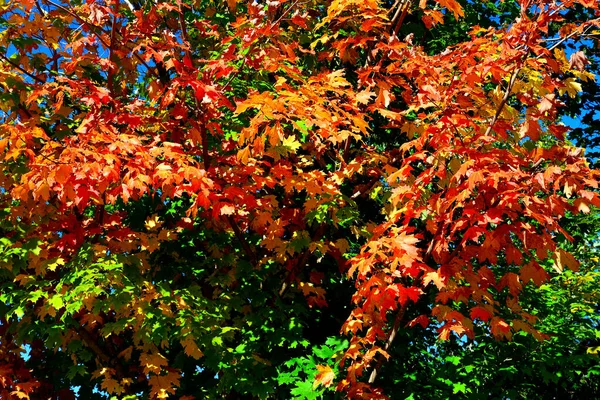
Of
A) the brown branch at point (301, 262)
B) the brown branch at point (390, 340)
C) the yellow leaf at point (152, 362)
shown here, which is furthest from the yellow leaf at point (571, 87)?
the yellow leaf at point (152, 362)

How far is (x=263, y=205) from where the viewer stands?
5820 mm

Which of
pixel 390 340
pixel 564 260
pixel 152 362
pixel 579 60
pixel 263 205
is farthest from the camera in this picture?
pixel 263 205

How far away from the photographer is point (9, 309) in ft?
18.2

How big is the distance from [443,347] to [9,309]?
4533 mm

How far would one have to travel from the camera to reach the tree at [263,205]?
4539 mm

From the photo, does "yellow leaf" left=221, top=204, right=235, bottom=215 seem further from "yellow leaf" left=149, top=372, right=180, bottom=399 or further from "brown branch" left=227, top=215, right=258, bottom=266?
"yellow leaf" left=149, top=372, right=180, bottom=399

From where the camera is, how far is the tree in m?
4.54

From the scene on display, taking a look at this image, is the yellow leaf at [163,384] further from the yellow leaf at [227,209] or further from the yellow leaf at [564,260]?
the yellow leaf at [564,260]

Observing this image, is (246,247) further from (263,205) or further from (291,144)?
(291,144)

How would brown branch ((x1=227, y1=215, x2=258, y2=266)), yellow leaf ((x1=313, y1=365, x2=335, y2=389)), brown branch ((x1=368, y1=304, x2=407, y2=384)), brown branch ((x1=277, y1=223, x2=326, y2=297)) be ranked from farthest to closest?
brown branch ((x1=277, y1=223, x2=326, y2=297)) < brown branch ((x1=227, y1=215, x2=258, y2=266)) < brown branch ((x1=368, y1=304, x2=407, y2=384)) < yellow leaf ((x1=313, y1=365, x2=335, y2=389))

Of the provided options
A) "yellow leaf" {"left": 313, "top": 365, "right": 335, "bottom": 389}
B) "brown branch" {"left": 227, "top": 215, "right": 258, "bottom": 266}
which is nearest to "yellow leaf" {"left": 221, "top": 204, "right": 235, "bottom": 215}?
"brown branch" {"left": 227, "top": 215, "right": 258, "bottom": 266}

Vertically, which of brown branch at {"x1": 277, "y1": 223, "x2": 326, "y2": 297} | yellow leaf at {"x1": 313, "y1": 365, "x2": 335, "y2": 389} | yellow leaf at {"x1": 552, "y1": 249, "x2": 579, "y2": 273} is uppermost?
brown branch at {"x1": 277, "y1": 223, "x2": 326, "y2": 297}

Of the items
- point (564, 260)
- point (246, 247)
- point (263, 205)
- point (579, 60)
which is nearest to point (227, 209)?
point (263, 205)

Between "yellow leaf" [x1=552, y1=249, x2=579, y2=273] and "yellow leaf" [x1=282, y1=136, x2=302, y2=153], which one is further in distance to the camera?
"yellow leaf" [x1=282, y1=136, x2=302, y2=153]
